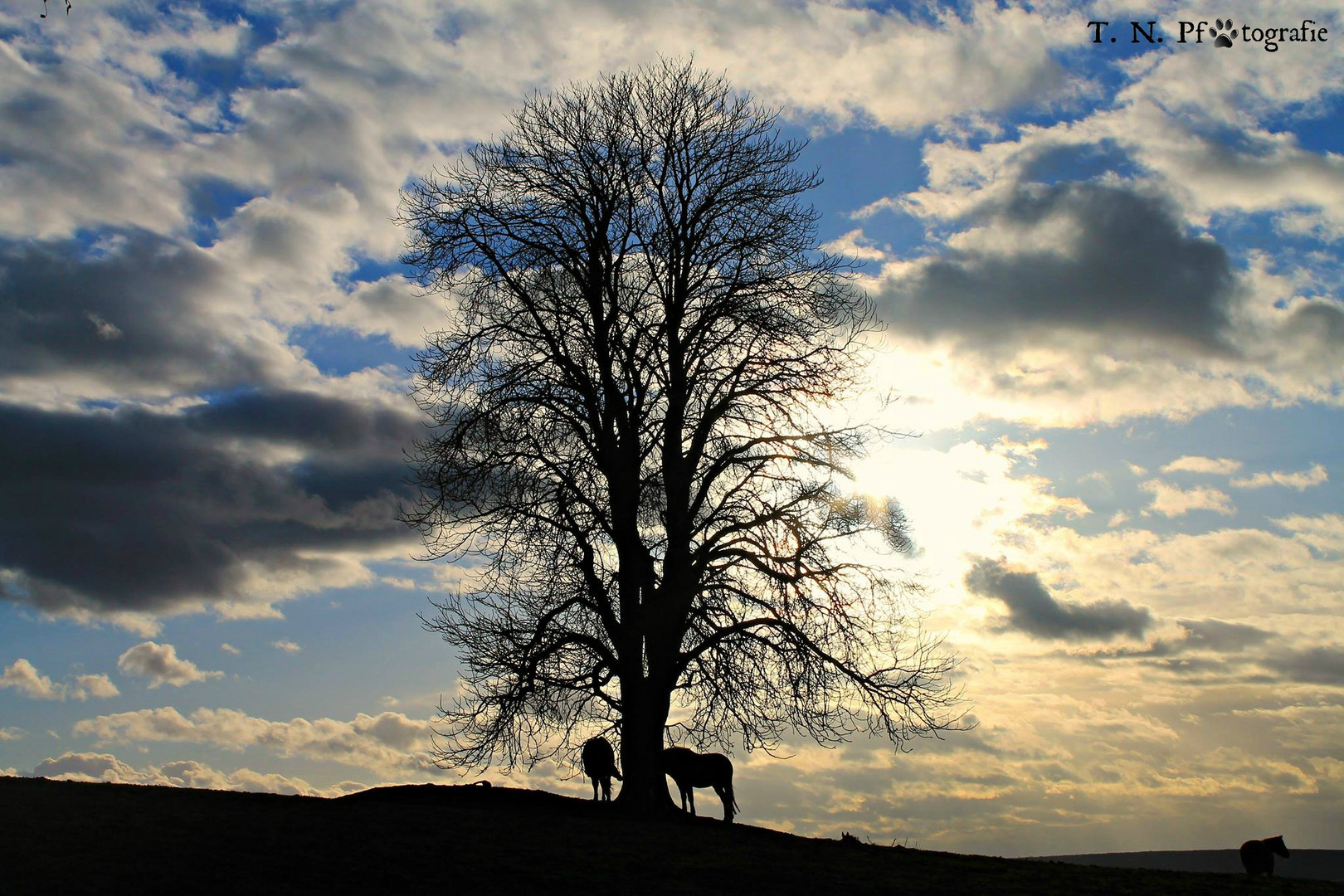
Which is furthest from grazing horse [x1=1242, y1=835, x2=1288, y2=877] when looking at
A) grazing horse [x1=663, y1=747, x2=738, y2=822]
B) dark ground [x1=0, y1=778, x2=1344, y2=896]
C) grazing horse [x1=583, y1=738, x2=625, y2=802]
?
grazing horse [x1=583, y1=738, x2=625, y2=802]

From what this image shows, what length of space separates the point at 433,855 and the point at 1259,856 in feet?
43.1

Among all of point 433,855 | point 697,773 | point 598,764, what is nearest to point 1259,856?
point 697,773

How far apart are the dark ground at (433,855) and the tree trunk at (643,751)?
569mm

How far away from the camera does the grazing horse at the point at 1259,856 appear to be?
16.6m

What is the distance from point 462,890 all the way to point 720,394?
9.64 m

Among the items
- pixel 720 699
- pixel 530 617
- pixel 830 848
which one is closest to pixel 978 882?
pixel 830 848

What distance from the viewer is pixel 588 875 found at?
11820 mm

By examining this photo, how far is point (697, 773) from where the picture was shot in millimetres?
17688

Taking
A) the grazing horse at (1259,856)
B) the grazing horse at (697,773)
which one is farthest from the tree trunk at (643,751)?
the grazing horse at (1259,856)

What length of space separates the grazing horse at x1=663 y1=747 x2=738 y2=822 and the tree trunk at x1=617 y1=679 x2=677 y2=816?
0.47m

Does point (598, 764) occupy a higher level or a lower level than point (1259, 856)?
higher

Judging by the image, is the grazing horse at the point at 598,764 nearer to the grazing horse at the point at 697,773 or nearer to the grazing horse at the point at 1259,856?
the grazing horse at the point at 697,773

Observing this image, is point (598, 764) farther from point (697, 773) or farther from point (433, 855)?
point (433, 855)

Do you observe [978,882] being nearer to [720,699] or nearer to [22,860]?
[720,699]
